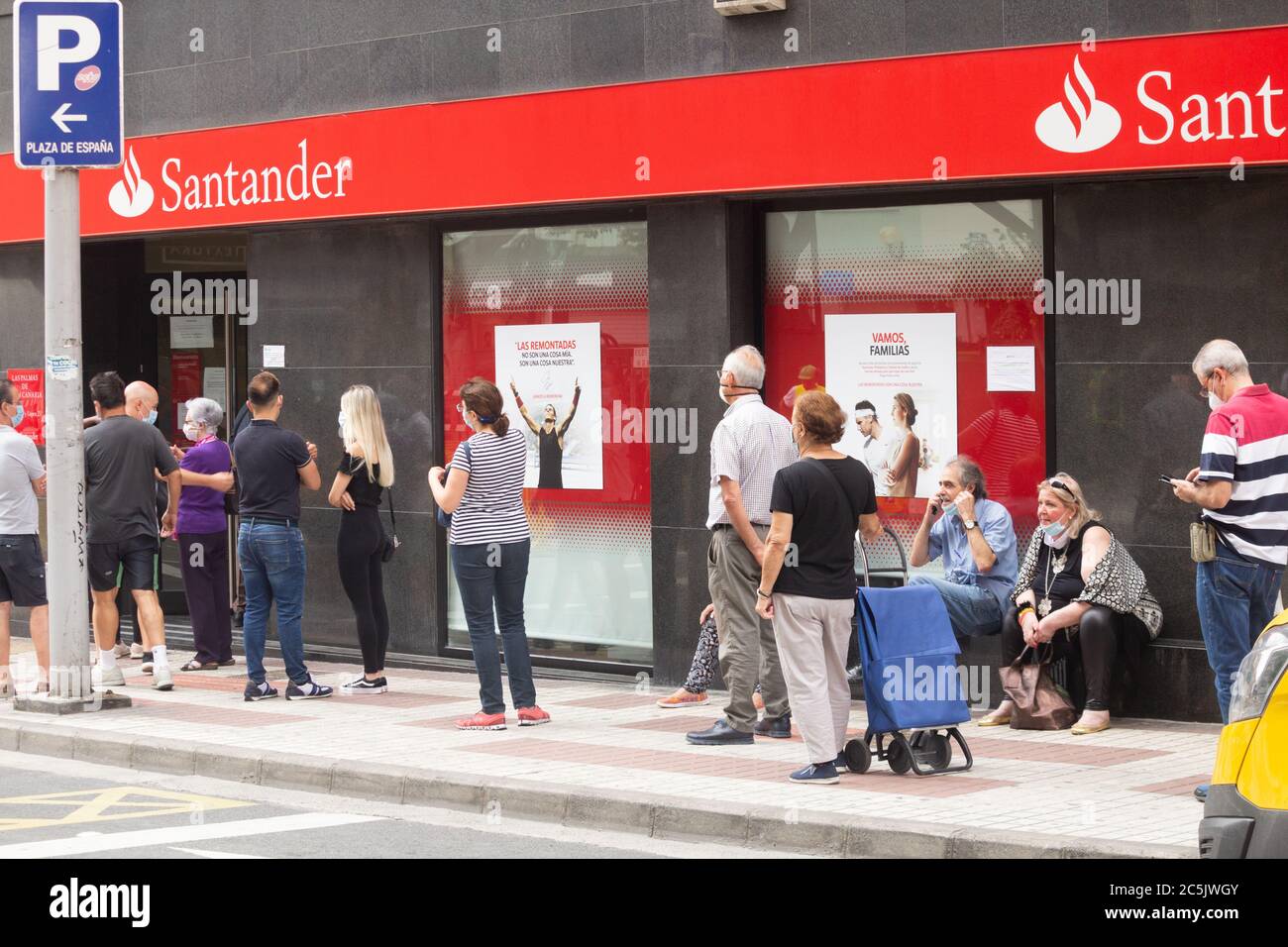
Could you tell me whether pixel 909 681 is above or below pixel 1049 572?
below

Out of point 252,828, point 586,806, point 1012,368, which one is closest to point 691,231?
point 1012,368

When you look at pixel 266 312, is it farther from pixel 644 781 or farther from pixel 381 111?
pixel 644 781

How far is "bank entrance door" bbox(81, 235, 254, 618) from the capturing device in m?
15.8

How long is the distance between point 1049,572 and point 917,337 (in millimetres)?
1957

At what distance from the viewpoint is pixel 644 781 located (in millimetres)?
8500

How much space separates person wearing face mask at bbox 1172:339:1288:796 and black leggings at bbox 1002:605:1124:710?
1527mm

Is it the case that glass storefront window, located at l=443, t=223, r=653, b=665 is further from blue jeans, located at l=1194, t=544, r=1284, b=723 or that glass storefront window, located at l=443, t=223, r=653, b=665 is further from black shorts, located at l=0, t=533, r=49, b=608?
blue jeans, located at l=1194, t=544, r=1284, b=723

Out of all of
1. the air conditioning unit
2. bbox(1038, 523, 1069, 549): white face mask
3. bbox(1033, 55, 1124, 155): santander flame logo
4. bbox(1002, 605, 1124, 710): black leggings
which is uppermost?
the air conditioning unit

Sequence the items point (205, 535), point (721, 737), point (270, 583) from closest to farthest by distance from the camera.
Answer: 1. point (721, 737)
2. point (270, 583)
3. point (205, 535)

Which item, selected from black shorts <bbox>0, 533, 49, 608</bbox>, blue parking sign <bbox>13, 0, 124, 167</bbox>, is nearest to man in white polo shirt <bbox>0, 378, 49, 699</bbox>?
black shorts <bbox>0, 533, 49, 608</bbox>

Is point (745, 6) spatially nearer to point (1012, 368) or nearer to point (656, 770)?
point (1012, 368)

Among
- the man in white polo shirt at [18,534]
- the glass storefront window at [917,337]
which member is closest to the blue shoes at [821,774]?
the glass storefront window at [917,337]

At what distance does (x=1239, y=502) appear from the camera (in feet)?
26.6

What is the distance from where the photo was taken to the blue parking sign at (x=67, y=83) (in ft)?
36.0
